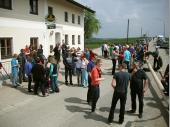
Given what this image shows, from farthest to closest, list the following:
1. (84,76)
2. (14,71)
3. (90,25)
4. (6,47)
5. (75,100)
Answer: (90,25) → (6,47) → (84,76) → (14,71) → (75,100)

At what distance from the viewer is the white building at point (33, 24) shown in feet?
59.1

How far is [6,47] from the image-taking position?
1817cm

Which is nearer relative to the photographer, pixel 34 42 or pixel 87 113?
pixel 87 113

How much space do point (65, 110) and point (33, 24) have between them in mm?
12380

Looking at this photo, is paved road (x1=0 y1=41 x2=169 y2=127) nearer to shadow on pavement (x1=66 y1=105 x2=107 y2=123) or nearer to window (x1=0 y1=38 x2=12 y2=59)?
shadow on pavement (x1=66 y1=105 x2=107 y2=123)

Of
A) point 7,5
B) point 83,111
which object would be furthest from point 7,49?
point 83,111

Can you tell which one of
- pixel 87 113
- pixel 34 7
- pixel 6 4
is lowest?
pixel 87 113

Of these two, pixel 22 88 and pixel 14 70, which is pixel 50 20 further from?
pixel 22 88

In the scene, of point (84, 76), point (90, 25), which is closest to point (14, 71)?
point (84, 76)

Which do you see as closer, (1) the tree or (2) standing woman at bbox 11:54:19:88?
(2) standing woman at bbox 11:54:19:88

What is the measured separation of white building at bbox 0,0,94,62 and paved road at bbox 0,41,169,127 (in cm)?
533

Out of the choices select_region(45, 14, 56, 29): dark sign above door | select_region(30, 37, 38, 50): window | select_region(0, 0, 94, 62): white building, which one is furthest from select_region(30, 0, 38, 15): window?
select_region(30, 37, 38, 50): window

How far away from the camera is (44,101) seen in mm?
11664

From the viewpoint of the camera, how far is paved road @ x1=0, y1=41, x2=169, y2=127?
353 inches
